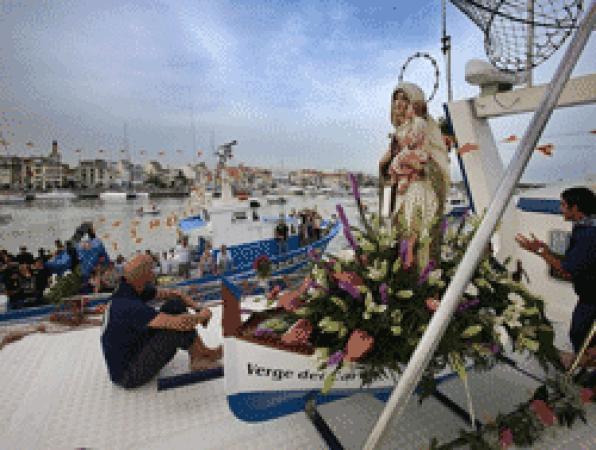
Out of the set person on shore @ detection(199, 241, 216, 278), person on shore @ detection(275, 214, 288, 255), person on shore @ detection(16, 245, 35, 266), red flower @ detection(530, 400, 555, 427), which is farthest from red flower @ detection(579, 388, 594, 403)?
person on shore @ detection(16, 245, 35, 266)

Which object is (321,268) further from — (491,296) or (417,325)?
(491,296)

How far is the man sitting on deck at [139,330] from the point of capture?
92.4 inches

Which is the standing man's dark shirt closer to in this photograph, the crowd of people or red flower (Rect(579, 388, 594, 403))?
the crowd of people

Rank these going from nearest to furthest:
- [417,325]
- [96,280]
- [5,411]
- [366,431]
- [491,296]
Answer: [417,325] → [491,296] → [366,431] → [5,411] → [96,280]

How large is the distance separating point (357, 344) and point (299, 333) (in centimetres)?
37

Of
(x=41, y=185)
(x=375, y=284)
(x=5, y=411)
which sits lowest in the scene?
(x=5, y=411)

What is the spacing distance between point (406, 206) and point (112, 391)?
9.16ft

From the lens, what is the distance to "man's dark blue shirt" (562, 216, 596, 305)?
2.07 meters

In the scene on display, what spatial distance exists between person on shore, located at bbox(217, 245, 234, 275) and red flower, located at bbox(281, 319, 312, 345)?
6.33 m

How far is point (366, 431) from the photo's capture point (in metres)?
2.01

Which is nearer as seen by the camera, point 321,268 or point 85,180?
point 321,268

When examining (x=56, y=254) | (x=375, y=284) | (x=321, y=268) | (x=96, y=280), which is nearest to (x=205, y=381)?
(x=321, y=268)

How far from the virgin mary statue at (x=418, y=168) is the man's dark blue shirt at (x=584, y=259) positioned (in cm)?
109

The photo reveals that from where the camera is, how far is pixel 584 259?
2086 mm
